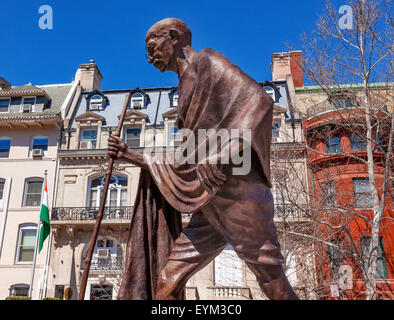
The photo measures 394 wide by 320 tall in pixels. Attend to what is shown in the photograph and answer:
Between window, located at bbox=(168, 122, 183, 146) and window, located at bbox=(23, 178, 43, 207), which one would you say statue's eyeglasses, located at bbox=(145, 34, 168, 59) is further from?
window, located at bbox=(23, 178, 43, 207)

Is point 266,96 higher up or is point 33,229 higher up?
Answer: point 33,229

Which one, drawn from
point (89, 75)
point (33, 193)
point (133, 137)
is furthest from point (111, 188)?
point (89, 75)

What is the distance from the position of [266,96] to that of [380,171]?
2200 cm

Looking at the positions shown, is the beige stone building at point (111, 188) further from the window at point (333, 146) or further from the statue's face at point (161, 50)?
the statue's face at point (161, 50)

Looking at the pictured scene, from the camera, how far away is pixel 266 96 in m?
3.25

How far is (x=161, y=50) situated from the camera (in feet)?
12.2

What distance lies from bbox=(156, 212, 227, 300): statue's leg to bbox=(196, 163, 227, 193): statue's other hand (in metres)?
0.56

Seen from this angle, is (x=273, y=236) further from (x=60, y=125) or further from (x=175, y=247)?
(x=60, y=125)

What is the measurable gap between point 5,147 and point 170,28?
2795 cm

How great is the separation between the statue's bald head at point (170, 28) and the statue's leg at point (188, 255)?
5.48ft

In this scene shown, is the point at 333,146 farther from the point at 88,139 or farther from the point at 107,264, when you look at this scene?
the point at 88,139

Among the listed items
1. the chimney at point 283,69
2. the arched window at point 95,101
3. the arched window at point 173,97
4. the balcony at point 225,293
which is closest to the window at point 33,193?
the arched window at point 95,101

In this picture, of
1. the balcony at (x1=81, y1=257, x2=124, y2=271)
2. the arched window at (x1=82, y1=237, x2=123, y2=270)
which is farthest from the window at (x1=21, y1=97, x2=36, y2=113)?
the balcony at (x1=81, y1=257, x2=124, y2=271)
